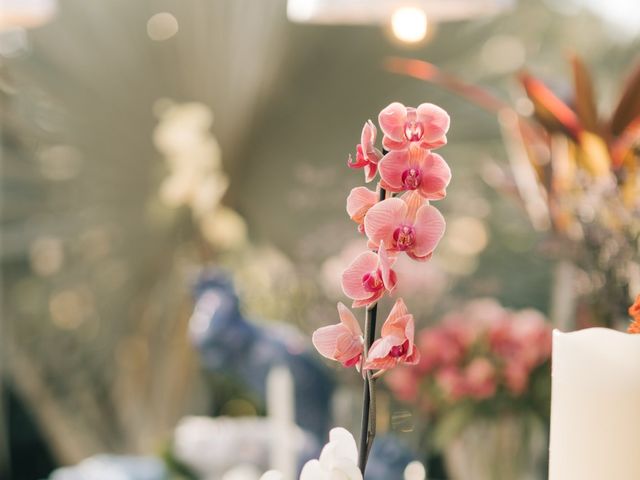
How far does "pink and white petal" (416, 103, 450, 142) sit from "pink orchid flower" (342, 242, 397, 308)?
5 centimetres

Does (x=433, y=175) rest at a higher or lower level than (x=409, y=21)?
lower

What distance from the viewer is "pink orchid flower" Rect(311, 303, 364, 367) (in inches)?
17.0

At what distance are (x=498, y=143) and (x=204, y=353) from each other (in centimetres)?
97

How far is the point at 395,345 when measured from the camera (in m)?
0.41

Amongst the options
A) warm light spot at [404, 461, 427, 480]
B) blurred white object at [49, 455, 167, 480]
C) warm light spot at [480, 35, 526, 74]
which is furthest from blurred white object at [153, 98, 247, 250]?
warm light spot at [404, 461, 427, 480]

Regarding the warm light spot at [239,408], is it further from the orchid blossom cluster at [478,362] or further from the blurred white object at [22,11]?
the blurred white object at [22,11]

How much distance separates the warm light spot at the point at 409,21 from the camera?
1116 mm

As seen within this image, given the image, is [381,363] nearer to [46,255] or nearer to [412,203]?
[412,203]

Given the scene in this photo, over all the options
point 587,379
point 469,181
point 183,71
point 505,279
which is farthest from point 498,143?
point 587,379

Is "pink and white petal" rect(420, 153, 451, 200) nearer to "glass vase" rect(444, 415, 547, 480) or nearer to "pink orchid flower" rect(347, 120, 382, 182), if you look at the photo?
"pink orchid flower" rect(347, 120, 382, 182)

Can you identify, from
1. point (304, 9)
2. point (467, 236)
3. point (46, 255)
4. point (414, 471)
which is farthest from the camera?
point (46, 255)

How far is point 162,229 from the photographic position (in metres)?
2.29

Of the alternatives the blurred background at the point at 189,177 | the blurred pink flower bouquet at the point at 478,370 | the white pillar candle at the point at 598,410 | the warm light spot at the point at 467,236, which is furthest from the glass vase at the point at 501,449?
the warm light spot at the point at 467,236

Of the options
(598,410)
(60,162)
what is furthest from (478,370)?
(60,162)
